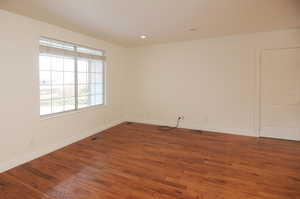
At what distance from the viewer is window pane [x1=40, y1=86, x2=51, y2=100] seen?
3143mm

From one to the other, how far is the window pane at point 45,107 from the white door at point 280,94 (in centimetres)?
447

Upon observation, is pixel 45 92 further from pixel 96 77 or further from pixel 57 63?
pixel 96 77

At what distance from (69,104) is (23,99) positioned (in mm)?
991

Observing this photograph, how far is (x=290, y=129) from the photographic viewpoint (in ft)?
12.5

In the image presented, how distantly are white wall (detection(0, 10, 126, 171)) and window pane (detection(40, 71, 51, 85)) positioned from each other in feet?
0.48

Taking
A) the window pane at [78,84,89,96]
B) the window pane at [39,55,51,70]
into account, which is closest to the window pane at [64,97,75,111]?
the window pane at [78,84,89,96]

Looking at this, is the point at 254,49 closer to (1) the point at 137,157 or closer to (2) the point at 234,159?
(2) the point at 234,159

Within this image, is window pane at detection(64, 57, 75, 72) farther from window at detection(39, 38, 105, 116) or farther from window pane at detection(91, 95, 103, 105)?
window pane at detection(91, 95, 103, 105)

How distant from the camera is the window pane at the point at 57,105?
3.42 meters

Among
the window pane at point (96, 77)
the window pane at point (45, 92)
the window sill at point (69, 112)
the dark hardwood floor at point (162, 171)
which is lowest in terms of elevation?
the dark hardwood floor at point (162, 171)

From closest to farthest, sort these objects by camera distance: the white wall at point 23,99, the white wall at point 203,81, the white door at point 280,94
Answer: the white wall at point 23,99 → the white door at point 280,94 → the white wall at point 203,81

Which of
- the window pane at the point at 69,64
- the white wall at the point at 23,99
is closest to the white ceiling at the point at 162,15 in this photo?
the white wall at the point at 23,99

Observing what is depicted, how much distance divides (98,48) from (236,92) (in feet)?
11.4

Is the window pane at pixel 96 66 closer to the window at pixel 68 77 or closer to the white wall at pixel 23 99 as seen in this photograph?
the window at pixel 68 77
